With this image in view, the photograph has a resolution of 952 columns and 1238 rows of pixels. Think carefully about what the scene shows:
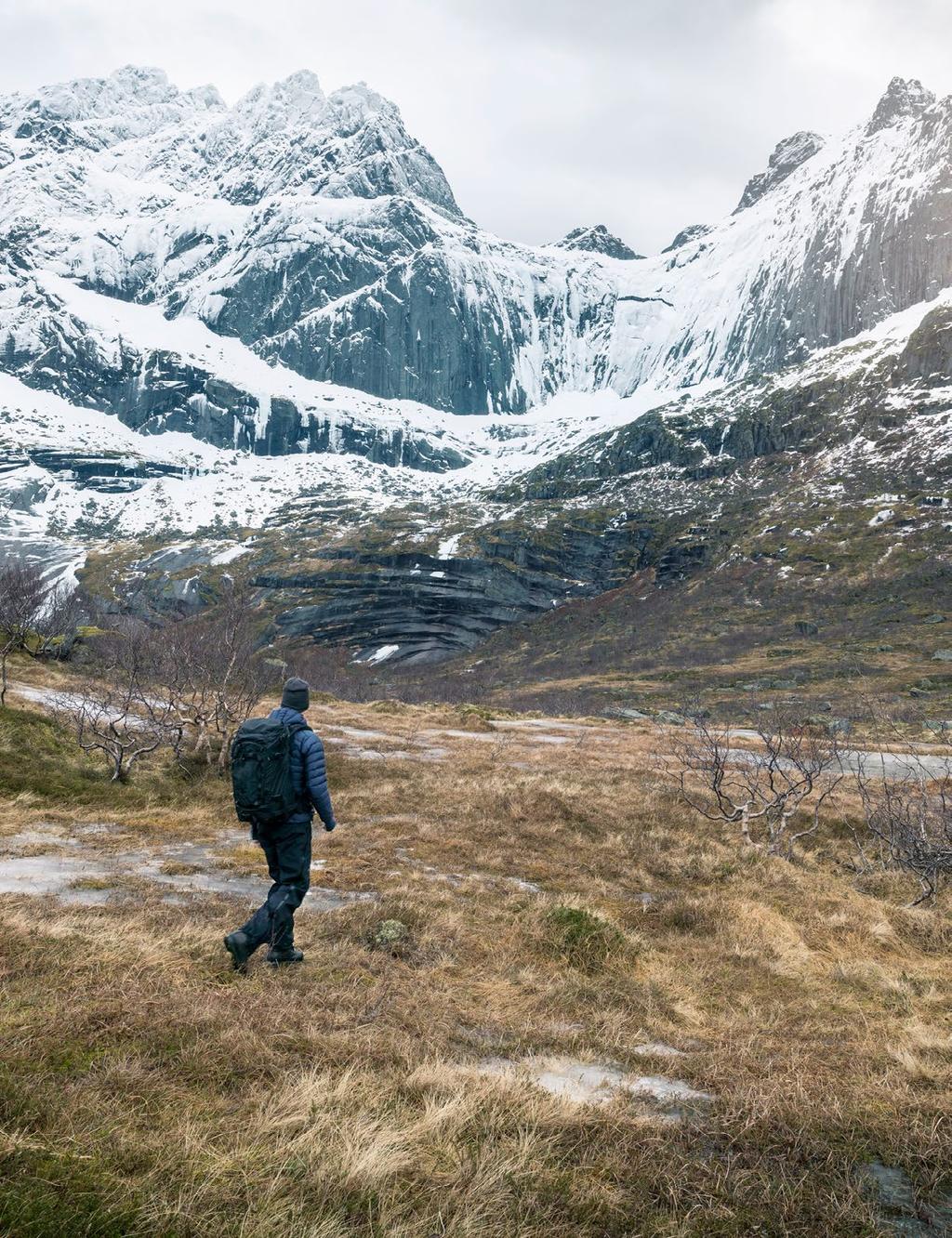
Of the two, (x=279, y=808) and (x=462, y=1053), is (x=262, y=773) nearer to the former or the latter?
(x=279, y=808)

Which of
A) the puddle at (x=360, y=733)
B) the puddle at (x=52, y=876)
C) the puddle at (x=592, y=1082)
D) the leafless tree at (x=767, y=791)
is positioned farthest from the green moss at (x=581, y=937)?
the puddle at (x=360, y=733)

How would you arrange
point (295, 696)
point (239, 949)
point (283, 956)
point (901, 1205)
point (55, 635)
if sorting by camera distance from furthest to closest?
point (55, 635), point (295, 696), point (283, 956), point (239, 949), point (901, 1205)

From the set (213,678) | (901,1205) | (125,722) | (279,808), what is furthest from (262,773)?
(213,678)

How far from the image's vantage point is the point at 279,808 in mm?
6484

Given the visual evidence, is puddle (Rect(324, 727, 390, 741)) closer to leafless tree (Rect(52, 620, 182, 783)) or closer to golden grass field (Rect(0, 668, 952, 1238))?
leafless tree (Rect(52, 620, 182, 783))

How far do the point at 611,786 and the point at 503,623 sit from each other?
122738mm

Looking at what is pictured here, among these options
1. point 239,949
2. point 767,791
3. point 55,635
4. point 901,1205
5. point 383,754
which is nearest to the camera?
point 901,1205

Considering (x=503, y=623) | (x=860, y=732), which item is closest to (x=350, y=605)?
(x=503, y=623)

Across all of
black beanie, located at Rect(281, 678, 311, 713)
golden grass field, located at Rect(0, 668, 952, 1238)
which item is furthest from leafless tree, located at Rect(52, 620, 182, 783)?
black beanie, located at Rect(281, 678, 311, 713)

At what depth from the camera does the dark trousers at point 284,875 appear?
6.54 m

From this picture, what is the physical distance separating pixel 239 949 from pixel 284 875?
742 millimetres

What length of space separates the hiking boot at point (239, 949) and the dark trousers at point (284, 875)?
0.18m

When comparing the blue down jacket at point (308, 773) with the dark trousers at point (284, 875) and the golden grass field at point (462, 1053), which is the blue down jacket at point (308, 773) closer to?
the dark trousers at point (284, 875)

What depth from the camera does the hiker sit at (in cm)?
644
